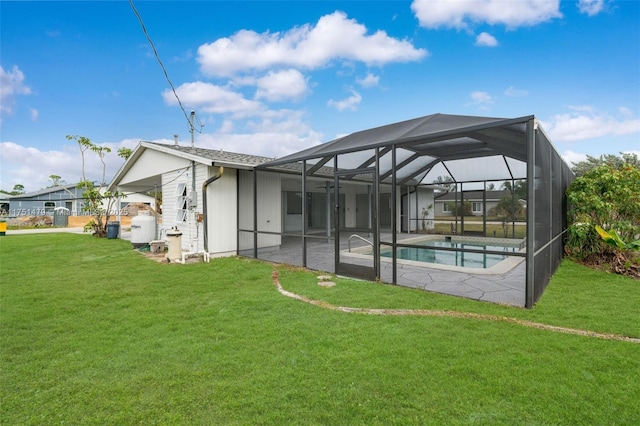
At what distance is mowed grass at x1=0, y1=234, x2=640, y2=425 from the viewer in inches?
84.8

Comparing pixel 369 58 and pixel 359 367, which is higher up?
pixel 369 58

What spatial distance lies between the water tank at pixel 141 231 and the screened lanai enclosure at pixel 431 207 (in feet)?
13.8

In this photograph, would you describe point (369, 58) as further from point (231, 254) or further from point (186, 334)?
point (186, 334)

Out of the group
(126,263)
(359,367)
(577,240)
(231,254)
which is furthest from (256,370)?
(577,240)

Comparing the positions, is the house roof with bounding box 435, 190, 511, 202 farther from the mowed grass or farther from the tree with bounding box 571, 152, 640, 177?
the tree with bounding box 571, 152, 640, 177

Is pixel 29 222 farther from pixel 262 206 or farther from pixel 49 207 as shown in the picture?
pixel 262 206

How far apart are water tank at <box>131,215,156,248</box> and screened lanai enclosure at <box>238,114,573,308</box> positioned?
166 inches

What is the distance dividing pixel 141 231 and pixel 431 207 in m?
12.5

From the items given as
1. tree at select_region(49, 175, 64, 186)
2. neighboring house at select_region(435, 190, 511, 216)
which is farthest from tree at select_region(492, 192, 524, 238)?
tree at select_region(49, 175, 64, 186)

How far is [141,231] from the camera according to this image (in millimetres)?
10875

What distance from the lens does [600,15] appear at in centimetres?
927

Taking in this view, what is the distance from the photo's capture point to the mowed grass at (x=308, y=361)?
7.07 feet

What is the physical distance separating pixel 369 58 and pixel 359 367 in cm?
1134

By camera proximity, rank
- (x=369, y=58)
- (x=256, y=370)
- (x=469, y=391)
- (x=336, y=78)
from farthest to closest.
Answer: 1. (x=336, y=78)
2. (x=369, y=58)
3. (x=256, y=370)
4. (x=469, y=391)
